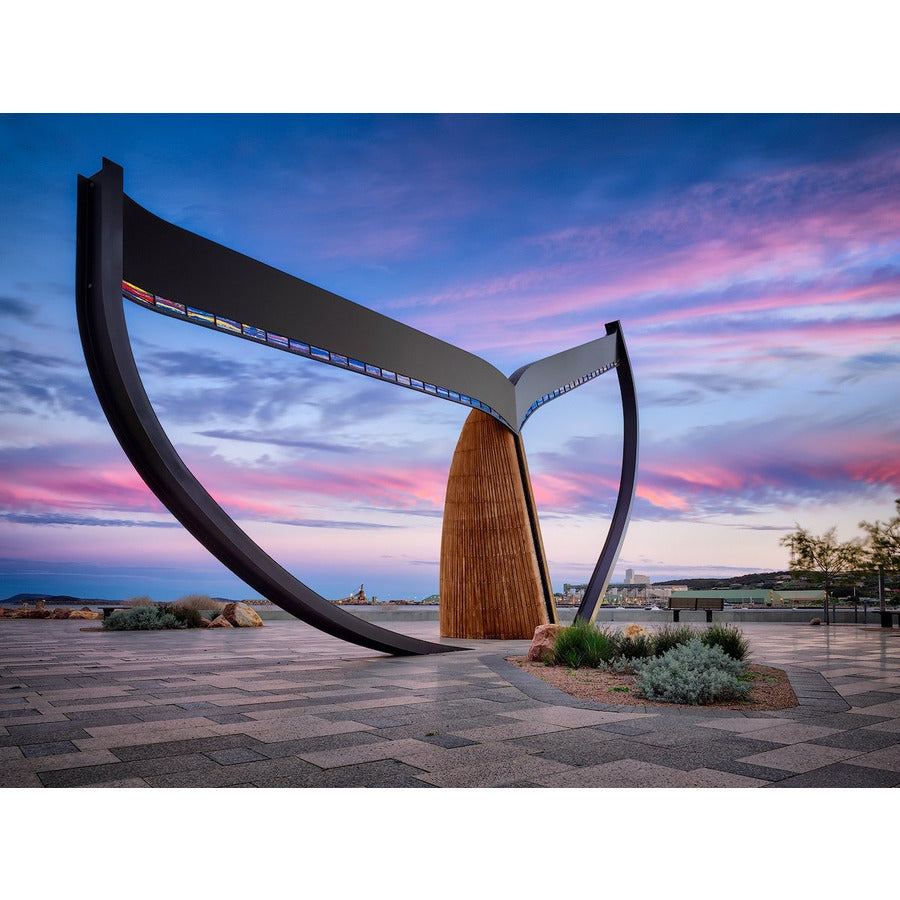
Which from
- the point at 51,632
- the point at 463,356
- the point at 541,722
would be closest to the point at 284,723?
the point at 541,722

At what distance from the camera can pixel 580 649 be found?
31.5 feet

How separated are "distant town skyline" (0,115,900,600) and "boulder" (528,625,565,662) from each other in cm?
297

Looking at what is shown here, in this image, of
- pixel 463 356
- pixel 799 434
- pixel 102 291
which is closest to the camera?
pixel 102 291

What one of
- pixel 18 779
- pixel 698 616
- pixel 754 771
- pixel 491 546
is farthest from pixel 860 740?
pixel 698 616

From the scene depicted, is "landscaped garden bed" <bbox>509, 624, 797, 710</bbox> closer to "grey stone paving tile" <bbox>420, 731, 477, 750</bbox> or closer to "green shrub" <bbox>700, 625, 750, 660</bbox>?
"green shrub" <bbox>700, 625, 750, 660</bbox>

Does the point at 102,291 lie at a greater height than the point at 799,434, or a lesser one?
greater

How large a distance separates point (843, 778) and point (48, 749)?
4.97 m

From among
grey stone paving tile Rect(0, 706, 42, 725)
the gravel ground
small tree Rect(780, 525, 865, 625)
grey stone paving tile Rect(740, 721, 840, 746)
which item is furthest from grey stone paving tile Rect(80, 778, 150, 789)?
small tree Rect(780, 525, 865, 625)

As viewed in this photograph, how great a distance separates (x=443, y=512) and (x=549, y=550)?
2.57 meters

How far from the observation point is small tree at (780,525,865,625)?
2598cm

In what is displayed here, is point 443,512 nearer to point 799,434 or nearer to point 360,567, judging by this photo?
point 360,567

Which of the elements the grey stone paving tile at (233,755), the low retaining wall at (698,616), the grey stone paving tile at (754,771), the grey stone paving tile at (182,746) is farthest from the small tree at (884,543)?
the grey stone paving tile at (233,755)

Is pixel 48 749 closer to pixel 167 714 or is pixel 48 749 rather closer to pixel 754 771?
pixel 167 714
